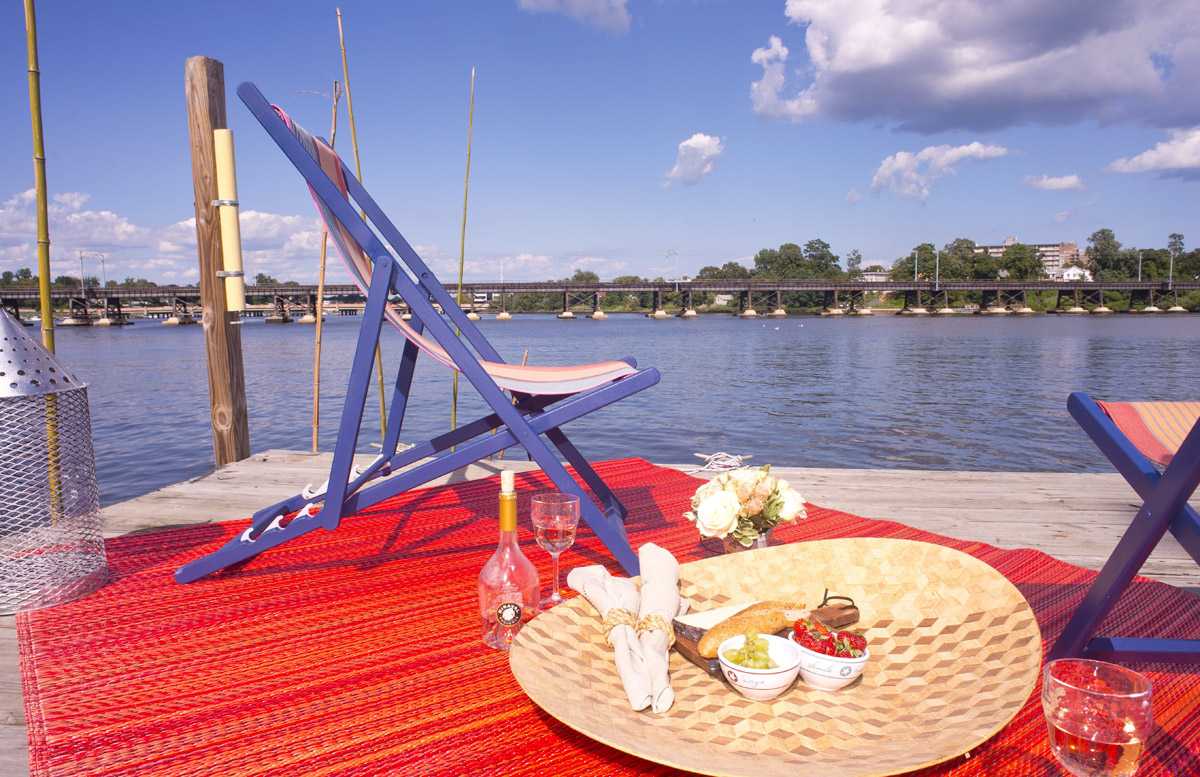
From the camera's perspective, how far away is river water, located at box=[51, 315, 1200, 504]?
11086 mm

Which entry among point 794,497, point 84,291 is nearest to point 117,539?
point 794,497

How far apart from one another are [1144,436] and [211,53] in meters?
4.63

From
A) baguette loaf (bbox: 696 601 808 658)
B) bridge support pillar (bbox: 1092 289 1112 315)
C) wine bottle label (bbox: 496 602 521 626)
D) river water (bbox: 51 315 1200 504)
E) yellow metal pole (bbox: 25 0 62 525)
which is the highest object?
bridge support pillar (bbox: 1092 289 1112 315)

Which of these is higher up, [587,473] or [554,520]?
[554,520]

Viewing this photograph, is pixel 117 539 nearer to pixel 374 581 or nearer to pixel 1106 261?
pixel 374 581

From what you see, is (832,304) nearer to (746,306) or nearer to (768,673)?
(746,306)

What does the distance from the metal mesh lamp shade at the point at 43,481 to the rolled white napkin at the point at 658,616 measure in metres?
1.85

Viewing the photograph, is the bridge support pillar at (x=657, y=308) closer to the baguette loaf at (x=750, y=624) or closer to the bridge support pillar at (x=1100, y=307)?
the bridge support pillar at (x=1100, y=307)

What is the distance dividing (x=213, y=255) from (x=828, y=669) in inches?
155

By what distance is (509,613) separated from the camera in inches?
69.7

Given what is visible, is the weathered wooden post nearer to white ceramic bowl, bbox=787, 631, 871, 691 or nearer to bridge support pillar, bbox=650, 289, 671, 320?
white ceramic bowl, bbox=787, 631, 871, 691

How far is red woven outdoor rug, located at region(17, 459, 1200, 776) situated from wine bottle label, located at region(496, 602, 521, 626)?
0.33 feet

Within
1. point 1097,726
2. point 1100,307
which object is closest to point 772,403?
point 1097,726

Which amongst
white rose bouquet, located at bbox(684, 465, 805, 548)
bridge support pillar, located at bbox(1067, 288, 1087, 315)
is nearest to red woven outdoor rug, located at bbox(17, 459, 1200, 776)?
white rose bouquet, located at bbox(684, 465, 805, 548)
